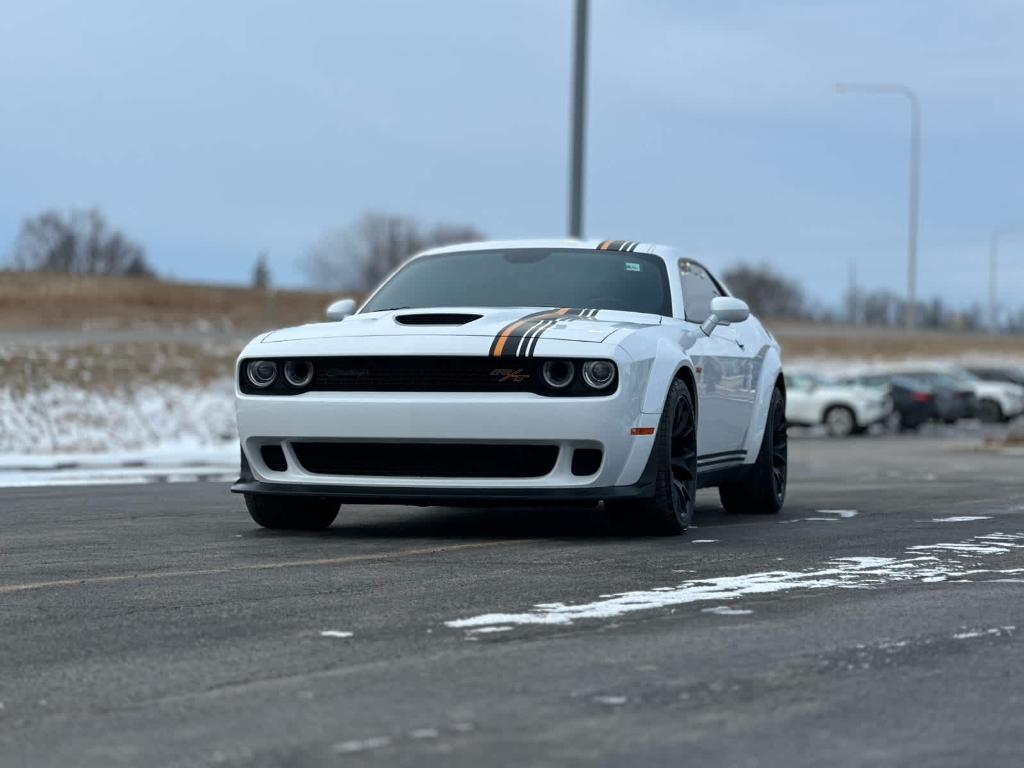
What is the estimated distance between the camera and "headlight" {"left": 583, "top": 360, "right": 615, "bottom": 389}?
800cm

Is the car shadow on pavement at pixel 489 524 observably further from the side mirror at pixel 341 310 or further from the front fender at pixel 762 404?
the side mirror at pixel 341 310

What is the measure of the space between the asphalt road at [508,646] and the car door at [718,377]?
2.21 feet

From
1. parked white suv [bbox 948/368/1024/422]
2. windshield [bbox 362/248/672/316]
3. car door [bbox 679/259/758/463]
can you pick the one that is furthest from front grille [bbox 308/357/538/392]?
parked white suv [bbox 948/368/1024/422]

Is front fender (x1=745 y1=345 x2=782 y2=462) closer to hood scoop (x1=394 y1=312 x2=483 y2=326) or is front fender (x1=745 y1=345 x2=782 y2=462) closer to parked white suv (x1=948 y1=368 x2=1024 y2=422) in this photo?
hood scoop (x1=394 y1=312 x2=483 y2=326)

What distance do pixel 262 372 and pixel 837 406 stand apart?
1097 inches

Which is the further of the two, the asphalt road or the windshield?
the windshield

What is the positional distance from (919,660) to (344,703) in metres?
1.68

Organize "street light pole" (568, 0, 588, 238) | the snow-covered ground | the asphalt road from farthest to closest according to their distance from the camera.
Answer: "street light pole" (568, 0, 588, 238) → the snow-covered ground → the asphalt road

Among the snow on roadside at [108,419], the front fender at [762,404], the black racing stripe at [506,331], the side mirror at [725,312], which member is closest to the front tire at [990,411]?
the snow on roadside at [108,419]

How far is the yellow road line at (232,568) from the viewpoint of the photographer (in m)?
6.49

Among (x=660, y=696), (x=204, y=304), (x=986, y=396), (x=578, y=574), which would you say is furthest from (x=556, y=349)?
(x=204, y=304)

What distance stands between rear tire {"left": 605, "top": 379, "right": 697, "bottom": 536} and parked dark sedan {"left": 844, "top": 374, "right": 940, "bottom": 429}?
28.7 meters

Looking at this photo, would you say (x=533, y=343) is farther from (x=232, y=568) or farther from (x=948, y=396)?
(x=948, y=396)

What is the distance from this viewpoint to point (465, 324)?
832 centimetres
